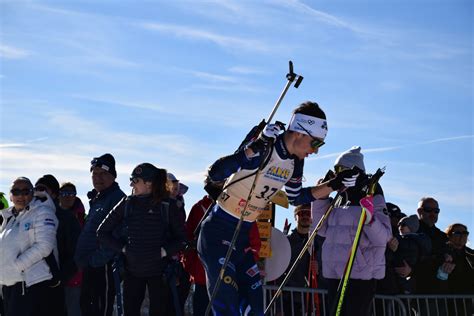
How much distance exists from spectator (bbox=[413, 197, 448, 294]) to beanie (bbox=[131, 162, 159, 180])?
3.42 meters

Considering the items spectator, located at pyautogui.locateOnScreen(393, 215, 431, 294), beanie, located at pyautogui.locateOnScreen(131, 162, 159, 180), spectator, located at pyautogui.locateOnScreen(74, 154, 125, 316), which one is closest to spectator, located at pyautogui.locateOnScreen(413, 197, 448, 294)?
spectator, located at pyautogui.locateOnScreen(393, 215, 431, 294)

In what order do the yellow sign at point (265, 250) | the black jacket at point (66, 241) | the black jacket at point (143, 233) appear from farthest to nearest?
the yellow sign at point (265, 250) < the black jacket at point (66, 241) < the black jacket at point (143, 233)

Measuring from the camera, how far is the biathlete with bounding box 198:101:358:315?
754cm

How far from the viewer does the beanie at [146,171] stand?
9.36 metres

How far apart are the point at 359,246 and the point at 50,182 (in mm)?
4282

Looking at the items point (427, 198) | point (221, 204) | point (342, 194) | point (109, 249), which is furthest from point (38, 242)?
point (427, 198)

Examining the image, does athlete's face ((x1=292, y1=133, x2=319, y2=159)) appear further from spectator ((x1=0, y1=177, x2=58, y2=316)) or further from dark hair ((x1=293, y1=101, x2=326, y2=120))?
spectator ((x1=0, y1=177, x2=58, y2=316))

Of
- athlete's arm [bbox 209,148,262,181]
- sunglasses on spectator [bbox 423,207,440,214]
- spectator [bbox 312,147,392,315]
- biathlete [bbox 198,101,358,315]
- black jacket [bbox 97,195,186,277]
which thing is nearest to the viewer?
athlete's arm [bbox 209,148,262,181]

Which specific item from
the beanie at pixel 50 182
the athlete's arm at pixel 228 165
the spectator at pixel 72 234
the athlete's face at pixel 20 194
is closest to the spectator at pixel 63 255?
the spectator at pixel 72 234

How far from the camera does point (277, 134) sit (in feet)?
24.2

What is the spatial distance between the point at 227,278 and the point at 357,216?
182 centimetres

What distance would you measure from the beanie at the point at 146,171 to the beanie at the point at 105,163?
4.09 ft

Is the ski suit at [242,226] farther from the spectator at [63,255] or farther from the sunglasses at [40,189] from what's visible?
the sunglasses at [40,189]

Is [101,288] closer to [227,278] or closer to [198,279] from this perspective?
[198,279]
